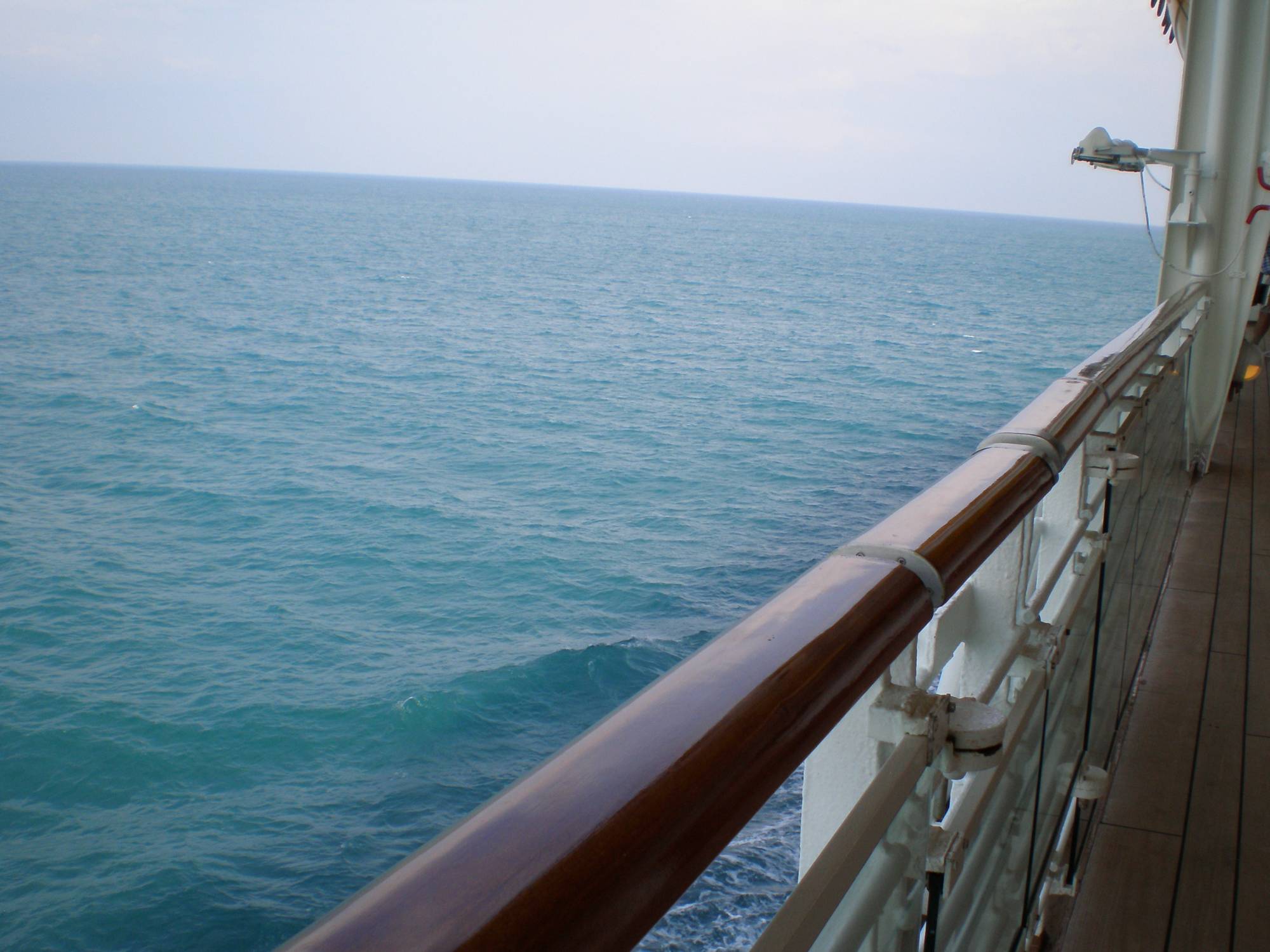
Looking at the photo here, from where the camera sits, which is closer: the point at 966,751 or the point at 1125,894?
the point at 966,751

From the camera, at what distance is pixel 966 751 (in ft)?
1.99

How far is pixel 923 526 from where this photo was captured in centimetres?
59

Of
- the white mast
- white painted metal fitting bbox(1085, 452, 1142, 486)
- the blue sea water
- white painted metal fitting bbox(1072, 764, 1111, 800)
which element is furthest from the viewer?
the blue sea water

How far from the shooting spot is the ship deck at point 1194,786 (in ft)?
4.58

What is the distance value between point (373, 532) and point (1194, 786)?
18.1m

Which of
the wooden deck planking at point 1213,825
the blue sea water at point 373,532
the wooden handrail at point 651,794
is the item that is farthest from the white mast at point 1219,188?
the wooden handrail at point 651,794

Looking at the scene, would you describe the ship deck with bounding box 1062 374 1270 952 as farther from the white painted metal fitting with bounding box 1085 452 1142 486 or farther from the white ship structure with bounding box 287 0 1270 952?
the white painted metal fitting with bounding box 1085 452 1142 486

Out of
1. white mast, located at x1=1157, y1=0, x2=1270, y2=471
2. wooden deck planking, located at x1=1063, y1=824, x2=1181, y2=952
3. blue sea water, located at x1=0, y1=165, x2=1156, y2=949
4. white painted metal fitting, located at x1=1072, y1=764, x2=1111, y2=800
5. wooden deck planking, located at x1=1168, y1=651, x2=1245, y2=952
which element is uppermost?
white mast, located at x1=1157, y1=0, x2=1270, y2=471

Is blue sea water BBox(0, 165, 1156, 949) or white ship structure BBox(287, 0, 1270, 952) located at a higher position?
white ship structure BBox(287, 0, 1270, 952)

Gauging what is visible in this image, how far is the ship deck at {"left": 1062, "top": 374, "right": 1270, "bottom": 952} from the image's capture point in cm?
140

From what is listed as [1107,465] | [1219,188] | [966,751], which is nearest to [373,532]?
[1219,188]

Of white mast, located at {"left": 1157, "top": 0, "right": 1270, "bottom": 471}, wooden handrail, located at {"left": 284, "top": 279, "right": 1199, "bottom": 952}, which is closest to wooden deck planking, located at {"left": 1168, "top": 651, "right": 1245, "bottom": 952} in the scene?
wooden handrail, located at {"left": 284, "top": 279, "right": 1199, "bottom": 952}

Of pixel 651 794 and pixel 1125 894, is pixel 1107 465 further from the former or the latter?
pixel 651 794

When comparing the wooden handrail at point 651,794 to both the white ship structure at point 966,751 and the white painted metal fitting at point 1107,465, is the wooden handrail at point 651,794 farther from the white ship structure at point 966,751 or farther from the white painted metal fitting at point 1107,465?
the white painted metal fitting at point 1107,465
